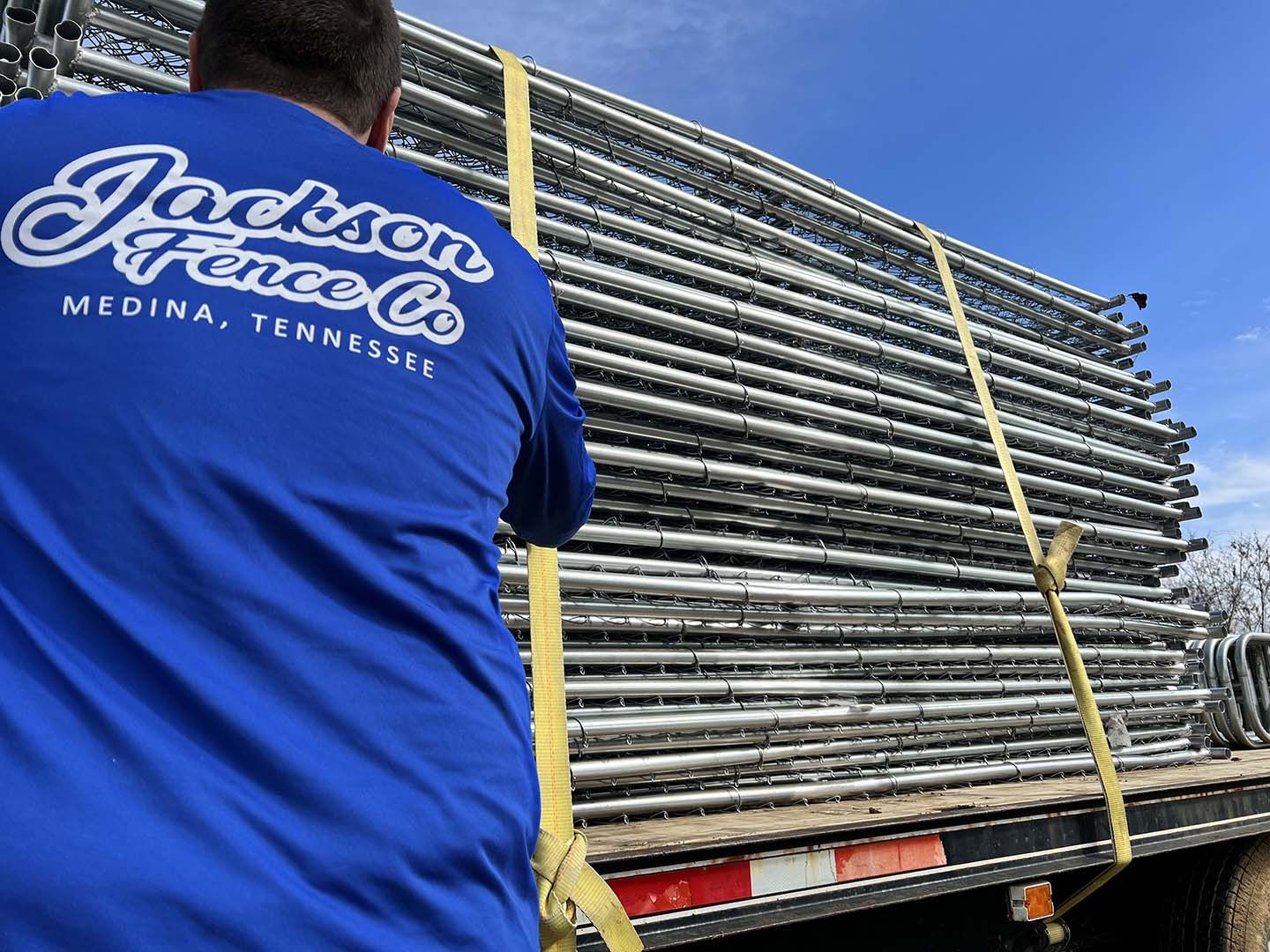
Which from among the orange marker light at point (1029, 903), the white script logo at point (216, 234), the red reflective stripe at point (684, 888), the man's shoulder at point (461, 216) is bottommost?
the orange marker light at point (1029, 903)

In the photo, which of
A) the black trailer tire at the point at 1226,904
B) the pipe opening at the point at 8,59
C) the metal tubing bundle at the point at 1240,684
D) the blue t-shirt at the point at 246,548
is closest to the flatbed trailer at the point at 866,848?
the black trailer tire at the point at 1226,904

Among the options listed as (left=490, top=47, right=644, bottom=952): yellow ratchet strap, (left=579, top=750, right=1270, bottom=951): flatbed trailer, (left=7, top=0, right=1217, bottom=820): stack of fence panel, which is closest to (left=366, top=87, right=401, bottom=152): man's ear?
(left=490, top=47, right=644, bottom=952): yellow ratchet strap

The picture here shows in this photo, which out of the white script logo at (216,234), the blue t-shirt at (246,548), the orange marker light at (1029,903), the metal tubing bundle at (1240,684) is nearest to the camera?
the blue t-shirt at (246,548)

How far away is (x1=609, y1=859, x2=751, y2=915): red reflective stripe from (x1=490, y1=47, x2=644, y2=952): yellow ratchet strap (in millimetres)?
103

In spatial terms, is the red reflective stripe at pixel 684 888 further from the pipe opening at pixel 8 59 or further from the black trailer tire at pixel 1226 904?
the black trailer tire at pixel 1226 904

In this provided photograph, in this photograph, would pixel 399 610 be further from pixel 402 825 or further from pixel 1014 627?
pixel 1014 627

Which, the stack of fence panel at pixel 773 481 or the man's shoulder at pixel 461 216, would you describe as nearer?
the man's shoulder at pixel 461 216

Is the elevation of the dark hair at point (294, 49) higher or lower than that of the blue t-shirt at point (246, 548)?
higher

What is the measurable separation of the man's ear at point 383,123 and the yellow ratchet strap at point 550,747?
0.69 meters

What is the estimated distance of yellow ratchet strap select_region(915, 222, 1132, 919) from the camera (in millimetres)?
3217

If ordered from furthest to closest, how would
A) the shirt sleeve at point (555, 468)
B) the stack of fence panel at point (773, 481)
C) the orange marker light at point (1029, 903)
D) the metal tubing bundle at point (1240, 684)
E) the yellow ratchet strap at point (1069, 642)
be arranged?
the metal tubing bundle at point (1240, 684)
the yellow ratchet strap at point (1069, 642)
the orange marker light at point (1029, 903)
the stack of fence panel at point (773, 481)
the shirt sleeve at point (555, 468)

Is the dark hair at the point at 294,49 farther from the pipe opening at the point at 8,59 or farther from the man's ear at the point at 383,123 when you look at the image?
the pipe opening at the point at 8,59

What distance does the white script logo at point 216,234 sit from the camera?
997 mm

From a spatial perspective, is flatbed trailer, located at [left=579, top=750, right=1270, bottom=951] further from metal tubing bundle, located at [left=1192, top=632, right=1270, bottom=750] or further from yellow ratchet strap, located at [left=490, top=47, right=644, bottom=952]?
metal tubing bundle, located at [left=1192, top=632, right=1270, bottom=750]
